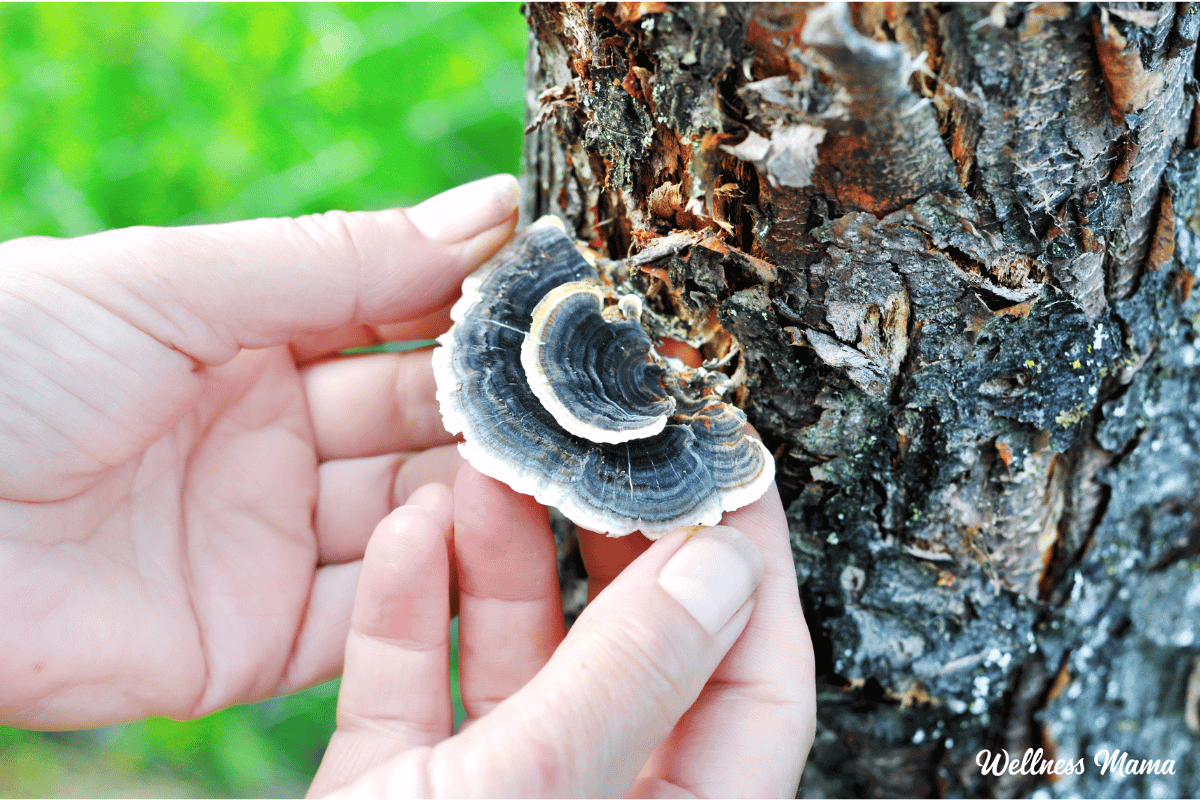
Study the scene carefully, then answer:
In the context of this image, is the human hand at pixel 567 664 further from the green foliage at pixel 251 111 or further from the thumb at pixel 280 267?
the green foliage at pixel 251 111

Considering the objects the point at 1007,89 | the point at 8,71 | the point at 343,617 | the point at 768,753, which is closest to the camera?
the point at 1007,89

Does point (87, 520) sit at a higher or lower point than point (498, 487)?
lower

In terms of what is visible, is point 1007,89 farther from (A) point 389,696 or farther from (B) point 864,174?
(A) point 389,696

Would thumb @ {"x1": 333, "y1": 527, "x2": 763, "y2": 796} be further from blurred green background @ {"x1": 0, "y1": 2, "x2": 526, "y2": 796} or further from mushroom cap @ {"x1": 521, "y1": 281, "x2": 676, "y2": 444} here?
blurred green background @ {"x1": 0, "y1": 2, "x2": 526, "y2": 796}

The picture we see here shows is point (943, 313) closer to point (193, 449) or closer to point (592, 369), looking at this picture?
point (592, 369)

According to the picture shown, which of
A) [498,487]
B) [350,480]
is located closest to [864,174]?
[498,487]

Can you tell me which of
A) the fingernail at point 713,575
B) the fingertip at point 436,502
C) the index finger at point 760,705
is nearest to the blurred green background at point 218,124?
the fingertip at point 436,502

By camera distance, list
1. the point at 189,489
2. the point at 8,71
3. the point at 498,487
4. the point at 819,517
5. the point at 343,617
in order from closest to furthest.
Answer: the point at 498,487
the point at 819,517
the point at 189,489
the point at 343,617
the point at 8,71
